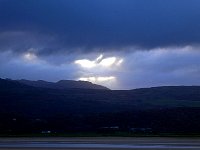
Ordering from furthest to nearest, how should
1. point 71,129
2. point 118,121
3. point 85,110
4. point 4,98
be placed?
1. point 4,98
2. point 85,110
3. point 118,121
4. point 71,129

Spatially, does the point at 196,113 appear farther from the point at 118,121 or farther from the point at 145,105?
the point at 145,105

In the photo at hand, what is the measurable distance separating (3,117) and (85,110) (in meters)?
36.9

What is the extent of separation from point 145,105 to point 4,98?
47867mm

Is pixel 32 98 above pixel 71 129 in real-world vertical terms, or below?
above

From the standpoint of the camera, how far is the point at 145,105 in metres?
188

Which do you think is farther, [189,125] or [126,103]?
[126,103]

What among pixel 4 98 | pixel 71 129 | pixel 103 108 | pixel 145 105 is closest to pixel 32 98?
pixel 4 98

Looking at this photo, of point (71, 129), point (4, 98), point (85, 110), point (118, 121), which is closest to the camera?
point (71, 129)

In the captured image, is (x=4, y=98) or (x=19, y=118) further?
(x=4, y=98)

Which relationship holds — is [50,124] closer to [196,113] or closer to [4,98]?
[196,113]

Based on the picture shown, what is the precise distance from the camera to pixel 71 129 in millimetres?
123562

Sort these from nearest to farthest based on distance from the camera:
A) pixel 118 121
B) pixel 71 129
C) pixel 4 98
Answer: pixel 71 129 < pixel 118 121 < pixel 4 98

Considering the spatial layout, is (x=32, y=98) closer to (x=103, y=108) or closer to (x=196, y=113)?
(x=103, y=108)

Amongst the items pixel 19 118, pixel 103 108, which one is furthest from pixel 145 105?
pixel 19 118
